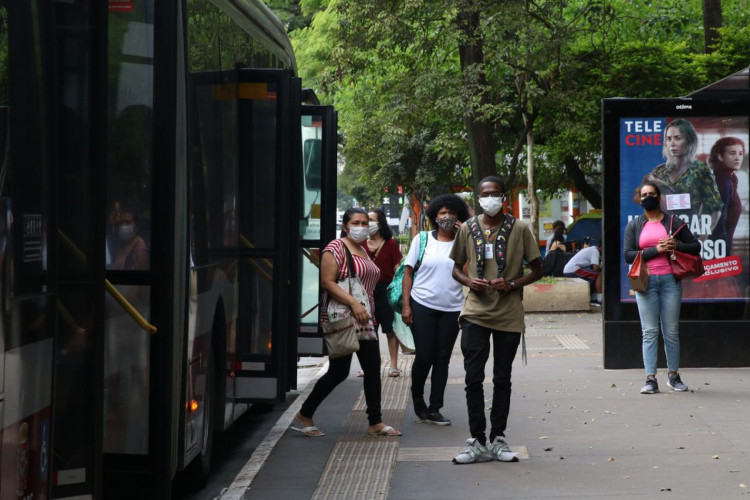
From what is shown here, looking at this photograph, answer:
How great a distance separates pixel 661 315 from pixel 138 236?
6244 mm

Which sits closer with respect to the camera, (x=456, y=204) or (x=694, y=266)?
(x=456, y=204)

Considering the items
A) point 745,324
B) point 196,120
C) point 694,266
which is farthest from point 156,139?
point 745,324

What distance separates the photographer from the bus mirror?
11.2m

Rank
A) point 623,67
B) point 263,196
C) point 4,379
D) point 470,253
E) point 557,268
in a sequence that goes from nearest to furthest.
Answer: point 4,379 → point 470,253 → point 263,196 → point 623,67 → point 557,268

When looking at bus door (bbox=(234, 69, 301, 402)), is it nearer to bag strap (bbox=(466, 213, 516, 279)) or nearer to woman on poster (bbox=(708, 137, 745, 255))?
bag strap (bbox=(466, 213, 516, 279))

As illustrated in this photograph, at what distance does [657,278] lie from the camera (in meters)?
10.6

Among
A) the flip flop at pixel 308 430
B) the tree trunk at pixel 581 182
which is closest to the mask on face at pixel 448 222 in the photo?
the flip flop at pixel 308 430

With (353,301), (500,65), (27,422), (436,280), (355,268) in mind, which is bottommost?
(27,422)

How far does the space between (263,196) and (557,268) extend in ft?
60.3

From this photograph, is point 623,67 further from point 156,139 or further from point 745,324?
point 156,139

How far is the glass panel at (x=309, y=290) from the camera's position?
37.3 feet

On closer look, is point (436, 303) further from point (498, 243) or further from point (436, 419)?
point (498, 243)

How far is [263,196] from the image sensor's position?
8383 millimetres

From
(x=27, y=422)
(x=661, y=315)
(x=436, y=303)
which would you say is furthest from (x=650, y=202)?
(x=27, y=422)
